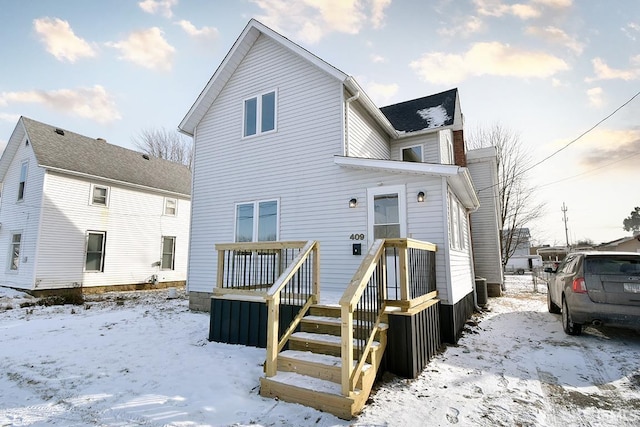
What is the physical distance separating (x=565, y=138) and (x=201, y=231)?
1270 cm

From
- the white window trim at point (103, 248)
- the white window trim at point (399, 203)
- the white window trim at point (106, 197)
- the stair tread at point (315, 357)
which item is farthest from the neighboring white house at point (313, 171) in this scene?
the white window trim at point (103, 248)

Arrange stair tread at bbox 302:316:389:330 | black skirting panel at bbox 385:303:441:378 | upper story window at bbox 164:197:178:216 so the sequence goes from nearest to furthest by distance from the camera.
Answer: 1. black skirting panel at bbox 385:303:441:378
2. stair tread at bbox 302:316:389:330
3. upper story window at bbox 164:197:178:216

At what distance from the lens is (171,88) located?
12859 millimetres

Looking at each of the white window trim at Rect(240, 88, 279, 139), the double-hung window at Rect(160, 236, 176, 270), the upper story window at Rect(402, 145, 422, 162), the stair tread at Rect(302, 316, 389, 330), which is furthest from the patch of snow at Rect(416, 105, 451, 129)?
the double-hung window at Rect(160, 236, 176, 270)

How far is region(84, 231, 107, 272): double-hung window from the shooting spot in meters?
14.5

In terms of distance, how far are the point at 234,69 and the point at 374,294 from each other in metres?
8.90

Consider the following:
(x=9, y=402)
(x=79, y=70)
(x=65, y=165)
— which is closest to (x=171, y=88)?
(x=79, y=70)

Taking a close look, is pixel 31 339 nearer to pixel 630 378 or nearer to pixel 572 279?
pixel 630 378

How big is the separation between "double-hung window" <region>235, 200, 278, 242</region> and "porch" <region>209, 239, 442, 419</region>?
2.56 m

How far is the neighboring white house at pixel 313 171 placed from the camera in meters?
7.08

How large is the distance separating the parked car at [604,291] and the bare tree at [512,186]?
635 inches

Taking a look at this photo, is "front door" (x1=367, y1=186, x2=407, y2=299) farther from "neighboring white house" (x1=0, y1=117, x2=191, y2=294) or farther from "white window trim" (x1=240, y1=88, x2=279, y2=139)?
"neighboring white house" (x1=0, y1=117, x2=191, y2=294)

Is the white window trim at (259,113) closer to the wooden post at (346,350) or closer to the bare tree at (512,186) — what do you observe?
the wooden post at (346,350)

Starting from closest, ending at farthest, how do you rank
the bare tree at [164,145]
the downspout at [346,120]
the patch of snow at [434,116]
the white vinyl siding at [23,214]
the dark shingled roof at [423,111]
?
the downspout at [346,120]
the patch of snow at [434,116]
the dark shingled roof at [423,111]
the white vinyl siding at [23,214]
the bare tree at [164,145]
